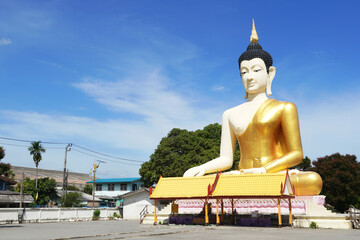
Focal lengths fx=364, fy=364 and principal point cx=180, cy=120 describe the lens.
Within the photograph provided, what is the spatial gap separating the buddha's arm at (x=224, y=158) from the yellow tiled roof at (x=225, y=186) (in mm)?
1527

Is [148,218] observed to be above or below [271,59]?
below

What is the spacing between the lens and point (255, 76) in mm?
22812

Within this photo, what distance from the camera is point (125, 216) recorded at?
3825 cm

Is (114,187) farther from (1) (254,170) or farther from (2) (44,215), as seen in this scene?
(1) (254,170)

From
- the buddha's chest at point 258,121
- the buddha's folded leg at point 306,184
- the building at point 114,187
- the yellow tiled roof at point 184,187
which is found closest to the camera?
the yellow tiled roof at point 184,187

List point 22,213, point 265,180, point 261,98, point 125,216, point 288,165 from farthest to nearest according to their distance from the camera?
point 125,216
point 22,213
point 261,98
point 288,165
point 265,180

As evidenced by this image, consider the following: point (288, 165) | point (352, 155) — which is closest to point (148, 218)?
point (288, 165)

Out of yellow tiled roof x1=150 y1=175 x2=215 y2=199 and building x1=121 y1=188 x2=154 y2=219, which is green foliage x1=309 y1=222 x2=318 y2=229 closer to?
yellow tiled roof x1=150 y1=175 x2=215 y2=199

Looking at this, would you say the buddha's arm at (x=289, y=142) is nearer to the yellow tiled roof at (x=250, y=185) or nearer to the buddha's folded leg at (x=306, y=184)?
the buddha's folded leg at (x=306, y=184)

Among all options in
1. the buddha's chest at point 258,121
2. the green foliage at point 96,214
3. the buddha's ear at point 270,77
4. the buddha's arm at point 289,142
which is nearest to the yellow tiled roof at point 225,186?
the buddha's arm at point 289,142

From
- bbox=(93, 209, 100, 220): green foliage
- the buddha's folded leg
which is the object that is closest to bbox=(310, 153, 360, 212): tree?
the buddha's folded leg

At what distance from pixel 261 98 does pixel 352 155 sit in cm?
2597

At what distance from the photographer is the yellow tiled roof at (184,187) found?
782 inches

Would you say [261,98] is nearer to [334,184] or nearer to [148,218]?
[148,218]
